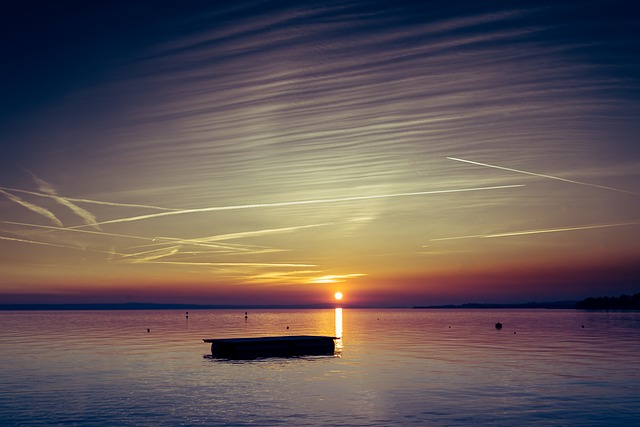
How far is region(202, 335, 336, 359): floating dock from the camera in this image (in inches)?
2616

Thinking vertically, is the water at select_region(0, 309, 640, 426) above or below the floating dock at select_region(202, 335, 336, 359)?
below

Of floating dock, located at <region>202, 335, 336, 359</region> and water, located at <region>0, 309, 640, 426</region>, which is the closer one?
water, located at <region>0, 309, 640, 426</region>

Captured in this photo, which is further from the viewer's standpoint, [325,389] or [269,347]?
[269,347]

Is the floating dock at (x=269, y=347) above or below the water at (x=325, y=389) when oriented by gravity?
→ above

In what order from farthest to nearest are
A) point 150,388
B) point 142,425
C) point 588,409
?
1. point 150,388
2. point 588,409
3. point 142,425

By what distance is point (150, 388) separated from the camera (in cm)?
4316

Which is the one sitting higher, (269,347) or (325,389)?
(269,347)

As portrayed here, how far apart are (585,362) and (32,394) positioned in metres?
50.2

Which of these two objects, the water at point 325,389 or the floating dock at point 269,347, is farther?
the floating dock at point 269,347

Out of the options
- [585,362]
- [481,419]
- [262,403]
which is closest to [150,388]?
[262,403]

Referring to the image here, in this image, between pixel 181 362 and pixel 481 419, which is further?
pixel 181 362

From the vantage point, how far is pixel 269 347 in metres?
68.8

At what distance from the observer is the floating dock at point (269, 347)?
6644cm

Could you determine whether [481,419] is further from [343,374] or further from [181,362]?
[181,362]
